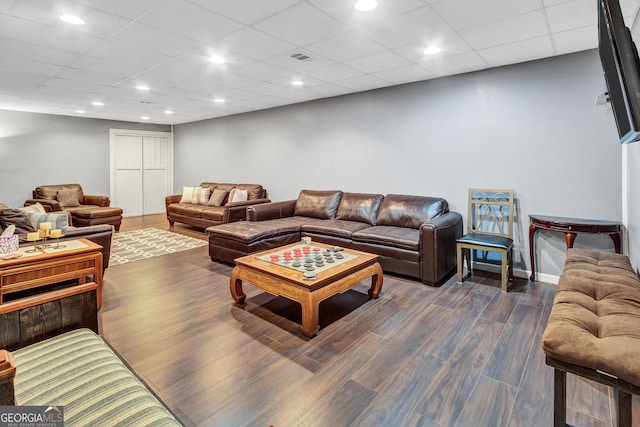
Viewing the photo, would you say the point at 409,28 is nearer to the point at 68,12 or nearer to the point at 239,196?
the point at 68,12

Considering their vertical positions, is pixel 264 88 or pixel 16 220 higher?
pixel 264 88

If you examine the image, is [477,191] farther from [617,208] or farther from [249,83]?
[249,83]

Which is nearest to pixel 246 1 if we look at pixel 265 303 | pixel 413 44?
pixel 413 44

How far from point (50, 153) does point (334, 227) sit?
6.81m

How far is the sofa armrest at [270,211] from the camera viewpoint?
16.3 ft

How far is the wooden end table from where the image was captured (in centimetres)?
235

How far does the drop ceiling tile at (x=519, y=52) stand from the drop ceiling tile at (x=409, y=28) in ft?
2.57

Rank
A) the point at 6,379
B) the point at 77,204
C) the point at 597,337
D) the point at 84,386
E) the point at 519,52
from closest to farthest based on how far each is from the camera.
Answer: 1. the point at 6,379
2. the point at 84,386
3. the point at 597,337
4. the point at 519,52
5. the point at 77,204

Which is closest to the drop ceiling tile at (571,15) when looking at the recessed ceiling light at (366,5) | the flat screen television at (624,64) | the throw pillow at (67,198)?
the flat screen television at (624,64)

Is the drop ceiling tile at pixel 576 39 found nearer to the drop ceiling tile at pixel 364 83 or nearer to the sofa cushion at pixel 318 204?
the drop ceiling tile at pixel 364 83

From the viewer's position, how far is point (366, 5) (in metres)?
2.29

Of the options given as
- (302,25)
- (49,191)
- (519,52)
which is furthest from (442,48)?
(49,191)

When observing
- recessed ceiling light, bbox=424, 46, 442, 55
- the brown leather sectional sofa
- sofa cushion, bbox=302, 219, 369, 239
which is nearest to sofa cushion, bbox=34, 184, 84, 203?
the brown leather sectional sofa

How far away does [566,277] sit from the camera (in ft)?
6.86
